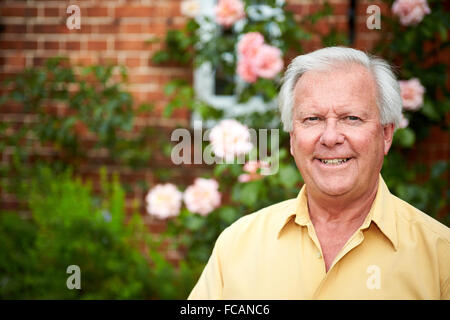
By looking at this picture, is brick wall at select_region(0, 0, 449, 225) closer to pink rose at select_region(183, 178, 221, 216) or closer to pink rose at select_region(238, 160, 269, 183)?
pink rose at select_region(183, 178, 221, 216)

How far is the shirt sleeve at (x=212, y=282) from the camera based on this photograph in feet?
6.35

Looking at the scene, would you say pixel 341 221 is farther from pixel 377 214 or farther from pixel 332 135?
pixel 332 135

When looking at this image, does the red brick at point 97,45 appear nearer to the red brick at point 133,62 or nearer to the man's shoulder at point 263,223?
the red brick at point 133,62

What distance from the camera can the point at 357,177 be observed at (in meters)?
1.79

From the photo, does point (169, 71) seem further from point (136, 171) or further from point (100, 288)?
point (100, 288)

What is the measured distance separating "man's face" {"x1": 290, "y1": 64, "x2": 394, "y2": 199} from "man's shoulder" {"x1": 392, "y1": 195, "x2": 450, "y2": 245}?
13 centimetres

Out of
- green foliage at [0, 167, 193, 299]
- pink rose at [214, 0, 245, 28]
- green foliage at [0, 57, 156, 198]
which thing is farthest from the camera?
green foliage at [0, 57, 156, 198]

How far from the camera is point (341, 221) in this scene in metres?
1.90

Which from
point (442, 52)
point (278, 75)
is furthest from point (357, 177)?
point (442, 52)

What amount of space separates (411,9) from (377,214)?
1995mm

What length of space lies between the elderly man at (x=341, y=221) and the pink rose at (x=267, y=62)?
143 centimetres

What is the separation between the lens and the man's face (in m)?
1.77

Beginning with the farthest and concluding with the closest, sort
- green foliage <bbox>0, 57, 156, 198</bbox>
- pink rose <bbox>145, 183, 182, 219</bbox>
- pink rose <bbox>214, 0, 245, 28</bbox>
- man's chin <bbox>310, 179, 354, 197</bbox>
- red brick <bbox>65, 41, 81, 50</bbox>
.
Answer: red brick <bbox>65, 41, 81, 50</bbox> → green foliage <bbox>0, 57, 156, 198</bbox> → pink rose <bbox>214, 0, 245, 28</bbox> → pink rose <bbox>145, 183, 182, 219</bbox> → man's chin <bbox>310, 179, 354, 197</bbox>

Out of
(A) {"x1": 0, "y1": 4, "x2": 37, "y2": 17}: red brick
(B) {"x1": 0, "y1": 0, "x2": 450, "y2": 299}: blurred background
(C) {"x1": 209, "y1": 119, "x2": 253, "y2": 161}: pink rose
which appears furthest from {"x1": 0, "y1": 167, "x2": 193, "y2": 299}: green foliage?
(A) {"x1": 0, "y1": 4, "x2": 37, "y2": 17}: red brick
